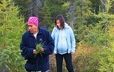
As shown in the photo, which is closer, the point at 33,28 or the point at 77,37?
the point at 33,28

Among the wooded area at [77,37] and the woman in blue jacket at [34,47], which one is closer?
the woman in blue jacket at [34,47]

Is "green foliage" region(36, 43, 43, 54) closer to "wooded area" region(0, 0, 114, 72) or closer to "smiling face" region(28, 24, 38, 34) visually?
"smiling face" region(28, 24, 38, 34)

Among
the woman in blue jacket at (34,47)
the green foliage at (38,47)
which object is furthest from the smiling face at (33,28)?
the green foliage at (38,47)

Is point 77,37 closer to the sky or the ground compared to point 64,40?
closer to the ground

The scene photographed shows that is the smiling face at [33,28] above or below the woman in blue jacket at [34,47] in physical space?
above

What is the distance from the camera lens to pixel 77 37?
92.2 feet

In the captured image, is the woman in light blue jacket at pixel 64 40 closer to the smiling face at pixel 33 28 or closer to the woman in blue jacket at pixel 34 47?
the woman in blue jacket at pixel 34 47

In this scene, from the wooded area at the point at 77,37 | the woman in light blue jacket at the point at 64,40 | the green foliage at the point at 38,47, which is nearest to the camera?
the green foliage at the point at 38,47

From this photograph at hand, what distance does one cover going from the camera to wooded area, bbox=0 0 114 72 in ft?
31.5

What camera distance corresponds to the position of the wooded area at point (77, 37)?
959cm

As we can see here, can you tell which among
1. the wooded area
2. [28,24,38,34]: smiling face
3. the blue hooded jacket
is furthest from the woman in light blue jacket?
[28,24,38,34]: smiling face

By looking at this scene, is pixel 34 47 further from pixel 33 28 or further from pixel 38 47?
pixel 33 28

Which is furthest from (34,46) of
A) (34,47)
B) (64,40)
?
(64,40)

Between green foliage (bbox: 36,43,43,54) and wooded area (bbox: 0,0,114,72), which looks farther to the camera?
wooded area (bbox: 0,0,114,72)
